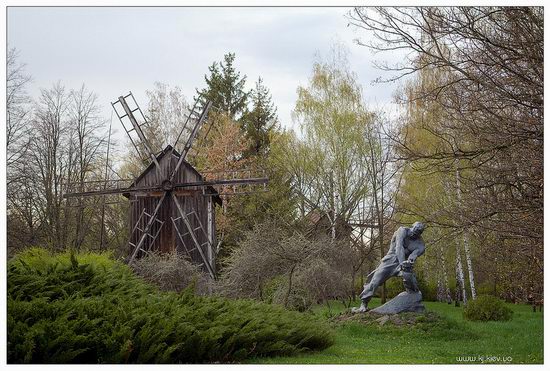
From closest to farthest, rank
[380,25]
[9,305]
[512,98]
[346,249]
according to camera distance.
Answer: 1. [9,305]
2. [512,98]
3. [380,25]
4. [346,249]

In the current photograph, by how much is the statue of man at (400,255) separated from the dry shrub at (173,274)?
5.04 m

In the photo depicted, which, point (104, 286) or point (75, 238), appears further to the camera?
point (75, 238)

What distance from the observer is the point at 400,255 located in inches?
696

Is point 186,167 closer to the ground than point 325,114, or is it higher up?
closer to the ground

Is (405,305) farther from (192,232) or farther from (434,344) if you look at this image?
(192,232)

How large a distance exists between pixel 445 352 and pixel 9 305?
7738 mm

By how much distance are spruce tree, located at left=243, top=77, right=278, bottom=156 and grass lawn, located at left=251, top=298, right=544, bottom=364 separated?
1789 cm

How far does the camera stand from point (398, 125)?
29.0 meters

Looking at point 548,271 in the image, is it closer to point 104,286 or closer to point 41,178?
point 104,286

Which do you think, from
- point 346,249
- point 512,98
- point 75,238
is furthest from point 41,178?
point 512,98

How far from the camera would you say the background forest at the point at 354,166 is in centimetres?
1300

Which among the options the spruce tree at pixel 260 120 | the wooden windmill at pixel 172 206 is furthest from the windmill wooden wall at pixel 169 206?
the spruce tree at pixel 260 120

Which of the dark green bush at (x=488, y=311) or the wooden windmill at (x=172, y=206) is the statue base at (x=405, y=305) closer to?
the dark green bush at (x=488, y=311)

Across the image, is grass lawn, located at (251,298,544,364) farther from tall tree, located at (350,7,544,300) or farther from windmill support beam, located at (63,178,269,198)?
windmill support beam, located at (63,178,269,198)
